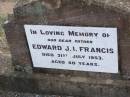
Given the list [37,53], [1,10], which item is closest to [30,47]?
[37,53]

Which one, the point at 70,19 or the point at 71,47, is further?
the point at 71,47

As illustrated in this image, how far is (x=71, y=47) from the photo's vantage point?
5.30 metres

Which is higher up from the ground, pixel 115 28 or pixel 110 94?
pixel 115 28

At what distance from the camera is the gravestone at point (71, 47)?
4965 mm

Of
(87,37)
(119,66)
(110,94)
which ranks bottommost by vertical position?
(110,94)

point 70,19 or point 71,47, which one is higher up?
point 70,19

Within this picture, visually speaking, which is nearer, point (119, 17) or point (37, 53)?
point (119, 17)

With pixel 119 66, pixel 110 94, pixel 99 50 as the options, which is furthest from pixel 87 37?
pixel 110 94

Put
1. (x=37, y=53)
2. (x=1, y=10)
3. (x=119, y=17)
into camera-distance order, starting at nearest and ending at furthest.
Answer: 1. (x=119, y=17)
2. (x=37, y=53)
3. (x=1, y=10)

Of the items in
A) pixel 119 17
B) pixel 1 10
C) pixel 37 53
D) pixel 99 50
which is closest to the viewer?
pixel 119 17

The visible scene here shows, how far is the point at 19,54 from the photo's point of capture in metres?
5.65

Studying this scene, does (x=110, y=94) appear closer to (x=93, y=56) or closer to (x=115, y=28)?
(x=93, y=56)

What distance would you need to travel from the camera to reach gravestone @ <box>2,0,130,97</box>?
4.96 metres

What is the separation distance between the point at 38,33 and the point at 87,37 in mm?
676
